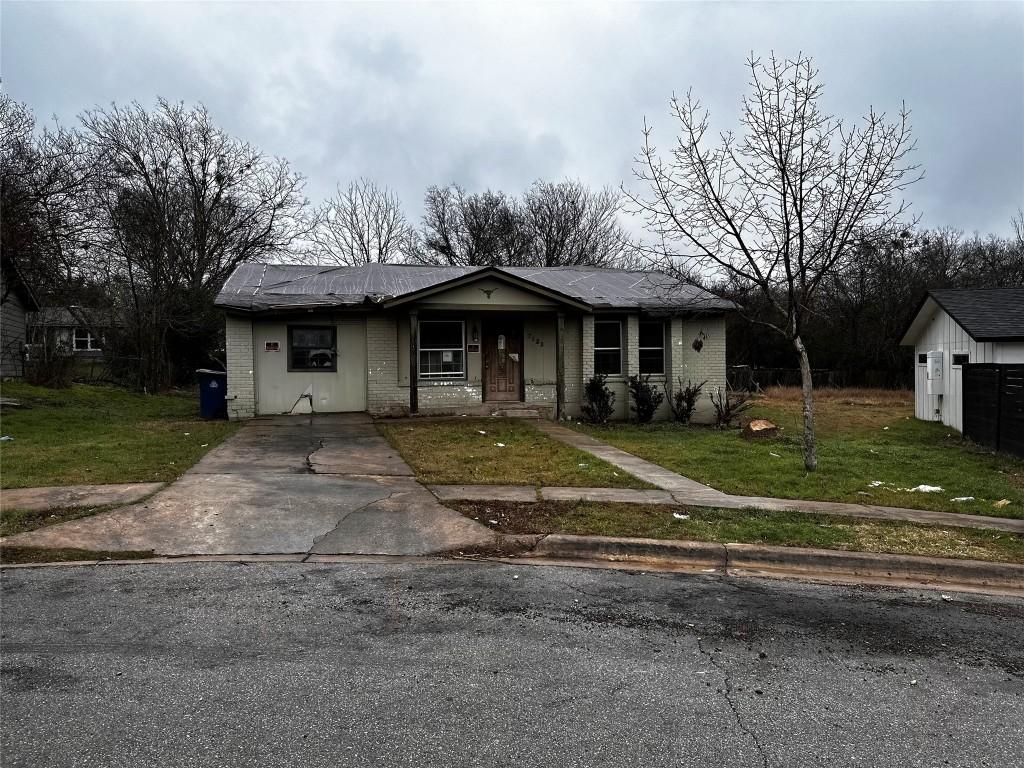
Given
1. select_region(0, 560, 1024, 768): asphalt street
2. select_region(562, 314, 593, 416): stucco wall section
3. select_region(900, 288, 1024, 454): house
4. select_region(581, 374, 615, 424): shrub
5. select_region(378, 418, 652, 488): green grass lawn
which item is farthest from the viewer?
select_region(562, 314, 593, 416): stucco wall section

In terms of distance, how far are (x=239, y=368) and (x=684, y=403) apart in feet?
36.0

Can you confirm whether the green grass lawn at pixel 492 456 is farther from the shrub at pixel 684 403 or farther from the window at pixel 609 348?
the shrub at pixel 684 403

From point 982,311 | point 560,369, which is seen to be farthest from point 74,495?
point 982,311

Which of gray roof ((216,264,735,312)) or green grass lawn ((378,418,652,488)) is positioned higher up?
gray roof ((216,264,735,312))

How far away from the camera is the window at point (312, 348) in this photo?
1659 cm

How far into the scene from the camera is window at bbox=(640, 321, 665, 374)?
18.6 m

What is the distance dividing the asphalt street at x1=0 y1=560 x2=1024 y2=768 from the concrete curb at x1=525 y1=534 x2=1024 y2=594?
1.50 ft

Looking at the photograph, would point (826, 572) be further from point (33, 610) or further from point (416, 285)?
point (416, 285)

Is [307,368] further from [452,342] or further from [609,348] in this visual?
[609,348]

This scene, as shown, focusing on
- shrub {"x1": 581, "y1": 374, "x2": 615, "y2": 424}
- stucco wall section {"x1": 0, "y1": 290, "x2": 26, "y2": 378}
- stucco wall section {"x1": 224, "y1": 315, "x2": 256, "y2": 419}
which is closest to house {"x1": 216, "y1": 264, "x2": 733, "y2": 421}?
stucco wall section {"x1": 224, "y1": 315, "x2": 256, "y2": 419}

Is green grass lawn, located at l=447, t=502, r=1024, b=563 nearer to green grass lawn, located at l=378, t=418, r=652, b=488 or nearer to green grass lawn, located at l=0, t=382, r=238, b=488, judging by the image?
green grass lawn, located at l=378, t=418, r=652, b=488

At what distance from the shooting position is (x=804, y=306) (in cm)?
988

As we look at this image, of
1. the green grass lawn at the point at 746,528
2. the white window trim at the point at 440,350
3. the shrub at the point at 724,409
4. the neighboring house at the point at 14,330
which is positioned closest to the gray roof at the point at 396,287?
the white window trim at the point at 440,350

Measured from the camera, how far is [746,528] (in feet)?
21.8
